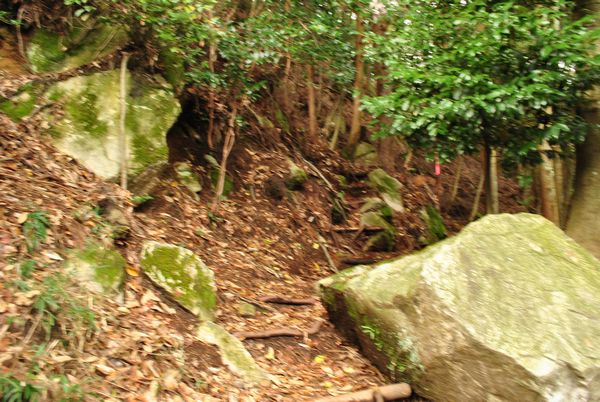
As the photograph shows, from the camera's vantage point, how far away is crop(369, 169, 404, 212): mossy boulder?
10461 millimetres

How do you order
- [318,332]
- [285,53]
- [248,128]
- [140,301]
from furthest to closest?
[248,128] → [285,53] → [318,332] → [140,301]

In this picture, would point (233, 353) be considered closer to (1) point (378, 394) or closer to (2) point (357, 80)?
(1) point (378, 394)

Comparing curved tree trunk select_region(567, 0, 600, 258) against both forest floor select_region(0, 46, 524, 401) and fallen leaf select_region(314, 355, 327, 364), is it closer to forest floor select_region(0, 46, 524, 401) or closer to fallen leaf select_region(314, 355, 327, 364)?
forest floor select_region(0, 46, 524, 401)

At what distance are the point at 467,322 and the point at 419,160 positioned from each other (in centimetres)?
1053

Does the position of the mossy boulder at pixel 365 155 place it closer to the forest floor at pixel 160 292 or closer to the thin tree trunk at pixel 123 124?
the forest floor at pixel 160 292

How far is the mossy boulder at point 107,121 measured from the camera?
222 inches

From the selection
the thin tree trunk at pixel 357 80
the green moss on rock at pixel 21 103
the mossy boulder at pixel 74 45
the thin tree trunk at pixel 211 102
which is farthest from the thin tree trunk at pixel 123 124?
the thin tree trunk at pixel 357 80

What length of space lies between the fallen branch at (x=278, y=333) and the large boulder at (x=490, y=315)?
68 cm

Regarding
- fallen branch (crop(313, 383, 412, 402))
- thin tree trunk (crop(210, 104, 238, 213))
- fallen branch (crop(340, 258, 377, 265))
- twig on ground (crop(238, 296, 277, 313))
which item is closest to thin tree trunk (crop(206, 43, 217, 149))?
thin tree trunk (crop(210, 104, 238, 213))

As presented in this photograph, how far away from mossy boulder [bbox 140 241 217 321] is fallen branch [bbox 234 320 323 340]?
1.30 ft

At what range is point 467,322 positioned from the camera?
378cm

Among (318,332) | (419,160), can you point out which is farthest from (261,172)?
(419,160)

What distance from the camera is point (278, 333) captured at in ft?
17.1

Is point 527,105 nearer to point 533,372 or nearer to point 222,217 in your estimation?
point 533,372
